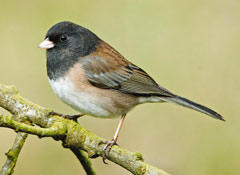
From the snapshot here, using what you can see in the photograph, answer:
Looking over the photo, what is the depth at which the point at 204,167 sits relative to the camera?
3.68 meters

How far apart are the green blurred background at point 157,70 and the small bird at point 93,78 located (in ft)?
2.64

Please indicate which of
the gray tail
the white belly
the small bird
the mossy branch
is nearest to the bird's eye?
the small bird

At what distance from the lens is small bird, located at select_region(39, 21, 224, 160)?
9.11 ft

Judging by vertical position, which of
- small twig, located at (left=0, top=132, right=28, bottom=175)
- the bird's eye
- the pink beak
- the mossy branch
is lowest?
small twig, located at (left=0, top=132, right=28, bottom=175)

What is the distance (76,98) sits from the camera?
2.73 meters

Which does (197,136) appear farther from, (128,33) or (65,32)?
(65,32)

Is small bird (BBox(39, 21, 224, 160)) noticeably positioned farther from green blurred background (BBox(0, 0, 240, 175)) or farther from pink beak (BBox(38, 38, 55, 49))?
green blurred background (BBox(0, 0, 240, 175))

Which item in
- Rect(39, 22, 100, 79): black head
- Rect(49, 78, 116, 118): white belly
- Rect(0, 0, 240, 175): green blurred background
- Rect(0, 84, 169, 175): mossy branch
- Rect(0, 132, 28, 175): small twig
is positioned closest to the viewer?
Rect(0, 132, 28, 175): small twig

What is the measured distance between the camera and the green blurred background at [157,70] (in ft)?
12.1

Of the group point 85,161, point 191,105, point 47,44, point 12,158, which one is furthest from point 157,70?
point 12,158

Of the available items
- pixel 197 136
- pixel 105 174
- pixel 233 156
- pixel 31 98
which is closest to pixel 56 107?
pixel 31 98

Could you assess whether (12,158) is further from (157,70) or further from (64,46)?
(157,70)

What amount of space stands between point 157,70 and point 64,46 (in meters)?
1.69

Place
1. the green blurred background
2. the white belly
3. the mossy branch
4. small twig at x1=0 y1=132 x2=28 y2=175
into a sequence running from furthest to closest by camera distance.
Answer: the green blurred background < the white belly < the mossy branch < small twig at x1=0 y1=132 x2=28 y2=175
